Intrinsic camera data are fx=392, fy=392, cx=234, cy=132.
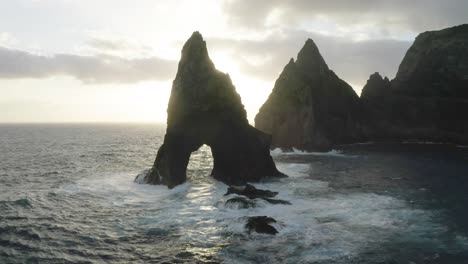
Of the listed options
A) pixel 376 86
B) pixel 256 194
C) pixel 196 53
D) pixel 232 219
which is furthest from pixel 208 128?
pixel 376 86

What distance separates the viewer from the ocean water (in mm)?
21319

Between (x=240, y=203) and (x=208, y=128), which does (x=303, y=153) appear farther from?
(x=240, y=203)

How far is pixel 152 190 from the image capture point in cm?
3847

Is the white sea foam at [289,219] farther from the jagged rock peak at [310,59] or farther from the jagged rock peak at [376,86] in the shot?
the jagged rock peak at [376,86]

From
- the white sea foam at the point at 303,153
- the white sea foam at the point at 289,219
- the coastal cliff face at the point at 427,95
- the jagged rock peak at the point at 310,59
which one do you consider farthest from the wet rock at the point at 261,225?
the coastal cliff face at the point at 427,95

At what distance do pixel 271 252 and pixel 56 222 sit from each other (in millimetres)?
16182

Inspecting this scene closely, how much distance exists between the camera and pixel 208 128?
43188 millimetres

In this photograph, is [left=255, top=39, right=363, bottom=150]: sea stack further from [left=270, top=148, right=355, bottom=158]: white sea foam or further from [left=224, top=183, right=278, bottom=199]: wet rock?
[left=224, top=183, right=278, bottom=199]: wet rock

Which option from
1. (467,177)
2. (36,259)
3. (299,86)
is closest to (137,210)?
(36,259)

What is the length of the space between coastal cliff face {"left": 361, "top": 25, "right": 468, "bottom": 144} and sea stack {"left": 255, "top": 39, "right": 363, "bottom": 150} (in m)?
6.27

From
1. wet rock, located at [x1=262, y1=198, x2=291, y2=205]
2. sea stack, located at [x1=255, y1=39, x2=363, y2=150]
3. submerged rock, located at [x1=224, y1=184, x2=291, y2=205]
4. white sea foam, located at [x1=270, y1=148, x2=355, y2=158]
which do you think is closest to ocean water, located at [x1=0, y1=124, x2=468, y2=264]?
wet rock, located at [x1=262, y1=198, x2=291, y2=205]

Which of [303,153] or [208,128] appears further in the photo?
[303,153]

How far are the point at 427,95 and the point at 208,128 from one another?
5970cm

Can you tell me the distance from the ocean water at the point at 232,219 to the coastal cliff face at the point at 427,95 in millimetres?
35679
